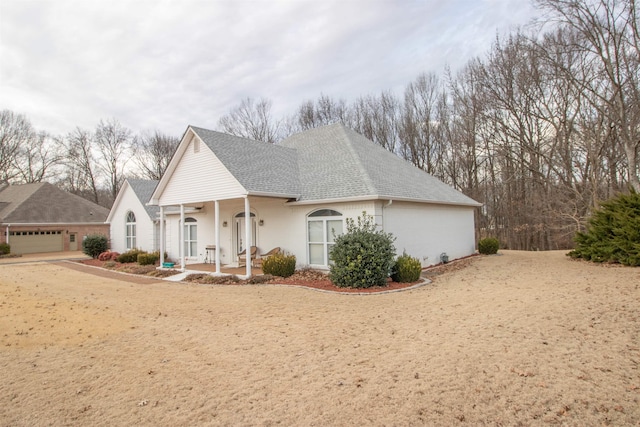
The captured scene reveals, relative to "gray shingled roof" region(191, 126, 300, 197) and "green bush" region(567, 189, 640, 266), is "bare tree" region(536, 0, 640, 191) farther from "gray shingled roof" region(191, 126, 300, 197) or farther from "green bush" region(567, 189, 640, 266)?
"gray shingled roof" region(191, 126, 300, 197)

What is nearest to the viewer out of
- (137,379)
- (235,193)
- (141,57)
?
(137,379)

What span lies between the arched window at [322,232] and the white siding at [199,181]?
291 cm

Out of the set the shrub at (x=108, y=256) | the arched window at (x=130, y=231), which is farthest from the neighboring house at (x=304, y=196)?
the arched window at (x=130, y=231)

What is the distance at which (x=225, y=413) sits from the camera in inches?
142

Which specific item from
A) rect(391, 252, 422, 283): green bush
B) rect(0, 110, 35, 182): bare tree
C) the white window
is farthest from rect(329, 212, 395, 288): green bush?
rect(0, 110, 35, 182): bare tree

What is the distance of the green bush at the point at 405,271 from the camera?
1097 cm

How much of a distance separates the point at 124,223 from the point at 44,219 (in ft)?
31.4

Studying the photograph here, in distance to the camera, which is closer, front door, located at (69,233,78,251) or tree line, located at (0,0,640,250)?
tree line, located at (0,0,640,250)

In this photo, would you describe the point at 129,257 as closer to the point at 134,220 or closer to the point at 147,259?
the point at 147,259

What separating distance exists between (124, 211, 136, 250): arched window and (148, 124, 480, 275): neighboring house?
8.50 meters

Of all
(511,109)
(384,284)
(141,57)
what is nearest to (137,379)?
(384,284)

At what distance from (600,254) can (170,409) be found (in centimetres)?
1547

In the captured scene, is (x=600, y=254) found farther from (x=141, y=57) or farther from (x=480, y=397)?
(x=141, y=57)

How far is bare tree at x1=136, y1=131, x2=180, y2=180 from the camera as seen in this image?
42312 millimetres
